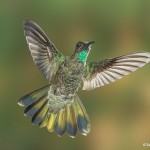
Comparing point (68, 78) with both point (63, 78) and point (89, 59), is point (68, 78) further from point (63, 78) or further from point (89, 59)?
point (89, 59)

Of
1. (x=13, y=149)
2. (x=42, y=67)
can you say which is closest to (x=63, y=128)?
(x=42, y=67)

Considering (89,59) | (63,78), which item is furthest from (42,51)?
(89,59)

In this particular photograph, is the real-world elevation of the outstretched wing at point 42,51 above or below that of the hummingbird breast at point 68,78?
above

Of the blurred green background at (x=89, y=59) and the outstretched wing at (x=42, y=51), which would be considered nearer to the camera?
the outstretched wing at (x=42, y=51)

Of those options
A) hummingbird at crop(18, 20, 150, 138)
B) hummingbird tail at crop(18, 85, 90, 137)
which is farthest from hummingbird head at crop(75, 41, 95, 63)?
hummingbird tail at crop(18, 85, 90, 137)

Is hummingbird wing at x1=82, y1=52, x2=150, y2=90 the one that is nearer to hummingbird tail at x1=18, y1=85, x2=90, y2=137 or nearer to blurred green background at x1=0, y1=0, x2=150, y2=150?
hummingbird tail at x1=18, y1=85, x2=90, y2=137

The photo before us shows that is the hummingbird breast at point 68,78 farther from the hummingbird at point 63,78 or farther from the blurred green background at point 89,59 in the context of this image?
the blurred green background at point 89,59

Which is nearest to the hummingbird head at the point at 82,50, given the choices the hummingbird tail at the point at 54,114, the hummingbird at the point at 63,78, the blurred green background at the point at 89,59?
the hummingbird at the point at 63,78
